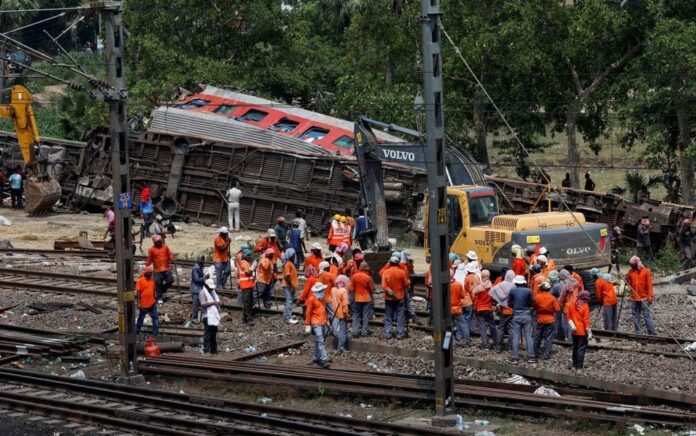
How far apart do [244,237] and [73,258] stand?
587 centimetres

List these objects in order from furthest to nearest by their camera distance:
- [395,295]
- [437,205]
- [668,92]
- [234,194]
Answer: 1. [234,194]
2. [668,92]
3. [395,295]
4. [437,205]

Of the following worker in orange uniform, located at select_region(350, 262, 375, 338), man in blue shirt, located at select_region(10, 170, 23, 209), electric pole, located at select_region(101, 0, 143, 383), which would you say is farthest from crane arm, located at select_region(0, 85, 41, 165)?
electric pole, located at select_region(101, 0, 143, 383)

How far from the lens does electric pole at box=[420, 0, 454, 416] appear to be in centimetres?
1736

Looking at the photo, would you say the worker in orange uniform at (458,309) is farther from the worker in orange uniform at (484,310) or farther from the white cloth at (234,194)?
the white cloth at (234,194)

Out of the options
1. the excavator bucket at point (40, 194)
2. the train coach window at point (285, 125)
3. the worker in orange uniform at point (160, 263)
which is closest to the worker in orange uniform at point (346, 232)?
the worker in orange uniform at point (160, 263)

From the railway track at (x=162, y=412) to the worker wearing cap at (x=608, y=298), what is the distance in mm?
7744

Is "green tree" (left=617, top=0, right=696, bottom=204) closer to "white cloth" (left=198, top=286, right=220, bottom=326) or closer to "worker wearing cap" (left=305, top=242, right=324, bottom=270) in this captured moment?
"worker wearing cap" (left=305, top=242, right=324, bottom=270)

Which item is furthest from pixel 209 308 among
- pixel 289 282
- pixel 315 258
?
pixel 315 258

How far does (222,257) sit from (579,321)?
34.1 feet

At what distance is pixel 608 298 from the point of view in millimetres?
24312

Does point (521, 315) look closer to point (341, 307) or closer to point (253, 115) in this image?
point (341, 307)

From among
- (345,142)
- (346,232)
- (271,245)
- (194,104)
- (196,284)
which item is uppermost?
(194,104)

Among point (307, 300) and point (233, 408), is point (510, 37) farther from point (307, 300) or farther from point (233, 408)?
point (233, 408)

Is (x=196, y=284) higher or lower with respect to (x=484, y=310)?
higher
